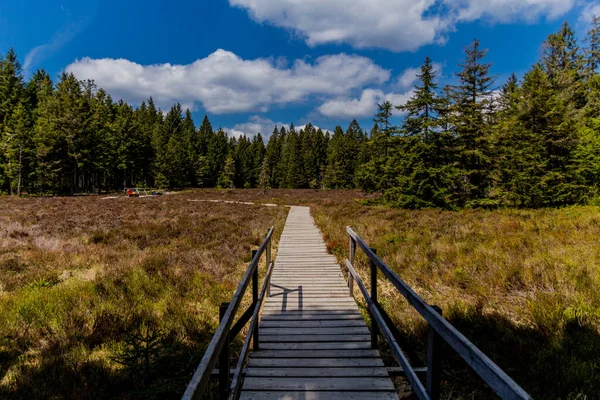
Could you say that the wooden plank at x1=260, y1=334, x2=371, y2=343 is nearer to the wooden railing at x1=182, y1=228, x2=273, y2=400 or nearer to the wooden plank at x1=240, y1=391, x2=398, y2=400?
the wooden railing at x1=182, y1=228, x2=273, y2=400

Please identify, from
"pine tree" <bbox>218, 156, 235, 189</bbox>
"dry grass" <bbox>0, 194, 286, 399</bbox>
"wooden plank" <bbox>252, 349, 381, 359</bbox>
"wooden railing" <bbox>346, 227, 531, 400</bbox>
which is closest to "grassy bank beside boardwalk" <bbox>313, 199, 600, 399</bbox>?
"wooden plank" <bbox>252, 349, 381, 359</bbox>

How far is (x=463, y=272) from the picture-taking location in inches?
274

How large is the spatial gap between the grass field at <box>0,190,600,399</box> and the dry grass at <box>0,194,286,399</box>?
2 cm

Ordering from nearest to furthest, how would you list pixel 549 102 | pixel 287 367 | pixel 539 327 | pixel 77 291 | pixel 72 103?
pixel 287 367, pixel 539 327, pixel 77 291, pixel 549 102, pixel 72 103

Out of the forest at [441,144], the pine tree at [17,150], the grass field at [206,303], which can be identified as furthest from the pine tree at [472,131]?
the pine tree at [17,150]

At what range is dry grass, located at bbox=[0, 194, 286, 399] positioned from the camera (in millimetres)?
3730

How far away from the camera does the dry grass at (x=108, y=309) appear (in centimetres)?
373

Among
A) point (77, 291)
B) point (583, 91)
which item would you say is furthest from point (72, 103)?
Result: point (583, 91)

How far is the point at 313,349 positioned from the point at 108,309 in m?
4.19

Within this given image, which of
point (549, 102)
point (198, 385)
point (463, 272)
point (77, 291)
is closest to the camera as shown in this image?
point (198, 385)

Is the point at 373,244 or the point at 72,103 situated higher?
the point at 72,103

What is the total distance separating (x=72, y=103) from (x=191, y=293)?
172ft

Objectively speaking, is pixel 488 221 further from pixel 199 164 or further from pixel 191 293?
pixel 199 164

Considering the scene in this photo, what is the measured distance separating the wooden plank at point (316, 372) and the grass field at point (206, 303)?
0.97m
